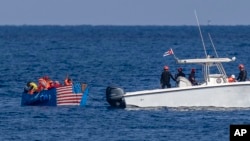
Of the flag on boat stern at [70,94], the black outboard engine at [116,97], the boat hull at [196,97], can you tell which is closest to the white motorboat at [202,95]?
the boat hull at [196,97]

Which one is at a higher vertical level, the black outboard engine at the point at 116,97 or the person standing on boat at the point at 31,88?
the person standing on boat at the point at 31,88

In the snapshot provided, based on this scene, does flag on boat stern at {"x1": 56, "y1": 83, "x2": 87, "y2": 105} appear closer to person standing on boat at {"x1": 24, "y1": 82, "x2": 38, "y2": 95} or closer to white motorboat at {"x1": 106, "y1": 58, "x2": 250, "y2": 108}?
person standing on boat at {"x1": 24, "y1": 82, "x2": 38, "y2": 95}

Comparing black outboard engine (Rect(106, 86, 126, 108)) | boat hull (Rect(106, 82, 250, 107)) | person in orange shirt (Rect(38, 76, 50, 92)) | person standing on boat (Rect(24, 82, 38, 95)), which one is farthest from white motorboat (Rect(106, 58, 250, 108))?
person standing on boat (Rect(24, 82, 38, 95))

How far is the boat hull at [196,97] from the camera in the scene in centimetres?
4934

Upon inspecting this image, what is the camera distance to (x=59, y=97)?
52938mm

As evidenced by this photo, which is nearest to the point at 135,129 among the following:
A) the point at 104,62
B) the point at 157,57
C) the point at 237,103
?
the point at 237,103

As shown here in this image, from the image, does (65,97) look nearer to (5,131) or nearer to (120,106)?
(120,106)

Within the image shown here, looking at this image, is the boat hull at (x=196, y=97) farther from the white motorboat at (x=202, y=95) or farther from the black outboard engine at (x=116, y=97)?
the black outboard engine at (x=116, y=97)

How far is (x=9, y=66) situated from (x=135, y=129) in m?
45.4

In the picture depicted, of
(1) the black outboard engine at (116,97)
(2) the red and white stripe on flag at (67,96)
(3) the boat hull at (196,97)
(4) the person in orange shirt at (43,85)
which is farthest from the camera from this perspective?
(4) the person in orange shirt at (43,85)

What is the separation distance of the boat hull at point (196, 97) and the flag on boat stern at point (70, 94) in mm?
3455

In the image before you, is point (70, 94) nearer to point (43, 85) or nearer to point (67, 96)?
point (67, 96)

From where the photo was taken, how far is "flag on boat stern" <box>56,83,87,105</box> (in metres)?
52.7

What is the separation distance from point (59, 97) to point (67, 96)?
1.27ft
